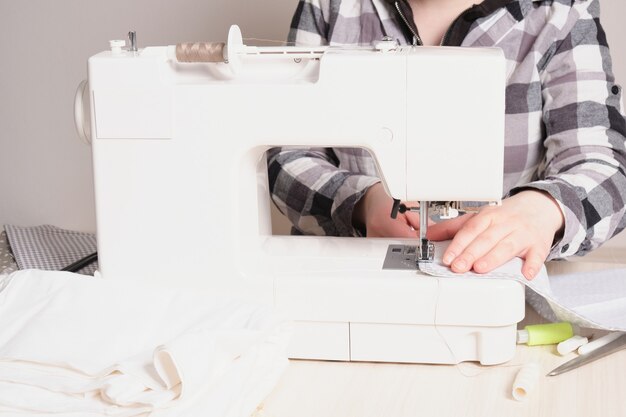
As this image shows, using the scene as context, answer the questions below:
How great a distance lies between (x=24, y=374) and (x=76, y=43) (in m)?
1.72

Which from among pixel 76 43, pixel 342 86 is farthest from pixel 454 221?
pixel 76 43

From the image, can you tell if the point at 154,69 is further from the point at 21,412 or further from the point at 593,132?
the point at 593,132

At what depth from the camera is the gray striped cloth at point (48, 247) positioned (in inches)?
58.9

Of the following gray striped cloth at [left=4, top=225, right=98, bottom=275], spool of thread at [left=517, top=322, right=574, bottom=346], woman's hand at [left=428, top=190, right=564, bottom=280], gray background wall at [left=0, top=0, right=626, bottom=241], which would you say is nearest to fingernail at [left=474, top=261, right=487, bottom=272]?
woman's hand at [left=428, top=190, right=564, bottom=280]

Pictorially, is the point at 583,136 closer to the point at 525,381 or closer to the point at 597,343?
the point at 597,343

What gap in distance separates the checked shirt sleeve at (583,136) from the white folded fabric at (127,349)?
0.47m

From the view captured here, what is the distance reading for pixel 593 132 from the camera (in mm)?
1441

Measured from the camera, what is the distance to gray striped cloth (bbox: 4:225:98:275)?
1.50 m

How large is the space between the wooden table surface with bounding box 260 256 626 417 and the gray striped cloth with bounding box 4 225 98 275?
51cm

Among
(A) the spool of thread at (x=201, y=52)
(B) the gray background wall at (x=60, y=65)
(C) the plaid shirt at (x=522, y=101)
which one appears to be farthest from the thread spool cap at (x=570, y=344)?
(B) the gray background wall at (x=60, y=65)

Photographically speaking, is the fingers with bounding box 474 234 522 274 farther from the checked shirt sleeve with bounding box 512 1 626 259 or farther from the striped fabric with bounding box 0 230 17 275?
the striped fabric with bounding box 0 230 17 275

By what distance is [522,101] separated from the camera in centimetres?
153

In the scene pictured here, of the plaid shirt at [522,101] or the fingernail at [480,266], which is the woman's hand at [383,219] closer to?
the plaid shirt at [522,101]

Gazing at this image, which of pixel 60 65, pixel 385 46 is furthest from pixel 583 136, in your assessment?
pixel 60 65
